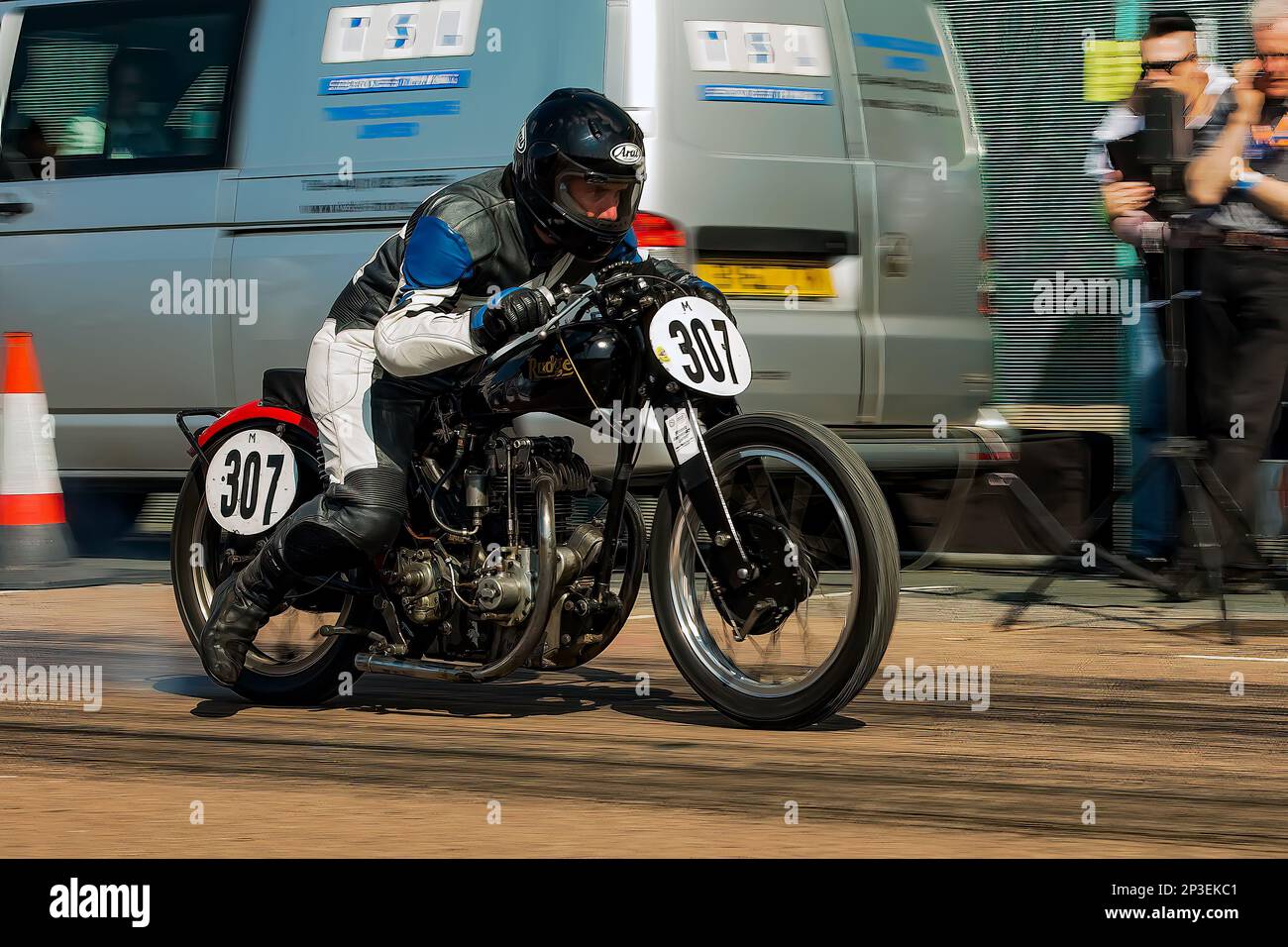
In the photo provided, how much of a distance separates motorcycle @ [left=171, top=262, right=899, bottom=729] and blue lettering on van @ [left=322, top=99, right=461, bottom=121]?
8.65 feet

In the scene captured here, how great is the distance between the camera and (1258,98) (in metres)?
8.27

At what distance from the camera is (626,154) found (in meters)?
5.65

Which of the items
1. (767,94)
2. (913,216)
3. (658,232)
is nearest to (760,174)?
(767,94)

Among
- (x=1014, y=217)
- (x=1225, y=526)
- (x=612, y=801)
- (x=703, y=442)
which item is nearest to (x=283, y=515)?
(x=703, y=442)

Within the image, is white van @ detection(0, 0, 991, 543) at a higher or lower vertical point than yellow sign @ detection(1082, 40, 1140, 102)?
lower

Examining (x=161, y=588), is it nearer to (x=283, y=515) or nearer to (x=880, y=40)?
(x=283, y=515)

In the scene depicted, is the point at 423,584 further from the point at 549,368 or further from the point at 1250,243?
the point at 1250,243

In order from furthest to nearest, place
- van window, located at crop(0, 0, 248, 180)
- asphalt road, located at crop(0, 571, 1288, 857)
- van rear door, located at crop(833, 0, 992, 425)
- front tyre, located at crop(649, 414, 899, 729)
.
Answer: van window, located at crop(0, 0, 248, 180) < van rear door, located at crop(833, 0, 992, 425) < front tyre, located at crop(649, 414, 899, 729) < asphalt road, located at crop(0, 571, 1288, 857)

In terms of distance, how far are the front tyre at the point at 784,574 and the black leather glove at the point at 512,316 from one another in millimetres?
570

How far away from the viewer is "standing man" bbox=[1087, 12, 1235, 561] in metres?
8.62

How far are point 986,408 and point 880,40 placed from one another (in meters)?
1.55

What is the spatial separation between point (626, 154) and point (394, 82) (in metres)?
3.03

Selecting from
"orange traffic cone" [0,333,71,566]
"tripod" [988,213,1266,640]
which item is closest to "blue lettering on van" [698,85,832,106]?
"tripod" [988,213,1266,640]

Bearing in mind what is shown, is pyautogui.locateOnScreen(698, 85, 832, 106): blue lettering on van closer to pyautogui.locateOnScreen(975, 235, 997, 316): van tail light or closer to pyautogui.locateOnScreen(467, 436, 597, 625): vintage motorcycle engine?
pyautogui.locateOnScreen(975, 235, 997, 316): van tail light
